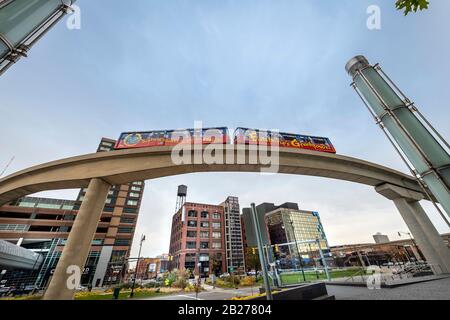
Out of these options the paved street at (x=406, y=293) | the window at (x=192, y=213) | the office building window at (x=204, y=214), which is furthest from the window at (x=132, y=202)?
the paved street at (x=406, y=293)

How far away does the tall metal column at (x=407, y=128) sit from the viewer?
438 cm

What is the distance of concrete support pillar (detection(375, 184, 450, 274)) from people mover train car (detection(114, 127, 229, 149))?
12.9 meters

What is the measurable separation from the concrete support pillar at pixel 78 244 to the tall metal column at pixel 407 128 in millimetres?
12188

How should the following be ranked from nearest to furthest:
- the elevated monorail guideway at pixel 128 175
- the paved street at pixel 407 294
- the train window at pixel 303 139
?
the paved street at pixel 407 294, the elevated monorail guideway at pixel 128 175, the train window at pixel 303 139

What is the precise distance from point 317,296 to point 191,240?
54651 mm

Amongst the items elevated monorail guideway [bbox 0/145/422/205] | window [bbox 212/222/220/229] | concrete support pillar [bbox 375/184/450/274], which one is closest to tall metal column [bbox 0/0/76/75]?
elevated monorail guideway [bbox 0/145/422/205]

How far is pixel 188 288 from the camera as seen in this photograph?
76.0 feet

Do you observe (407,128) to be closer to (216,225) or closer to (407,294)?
(407,294)

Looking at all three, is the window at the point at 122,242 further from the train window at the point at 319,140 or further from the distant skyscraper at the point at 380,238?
the distant skyscraper at the point at 380,238

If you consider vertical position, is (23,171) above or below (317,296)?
above

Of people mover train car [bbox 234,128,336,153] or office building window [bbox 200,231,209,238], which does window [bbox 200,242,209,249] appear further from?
people mover train car [bbox 234,128,336,153]
